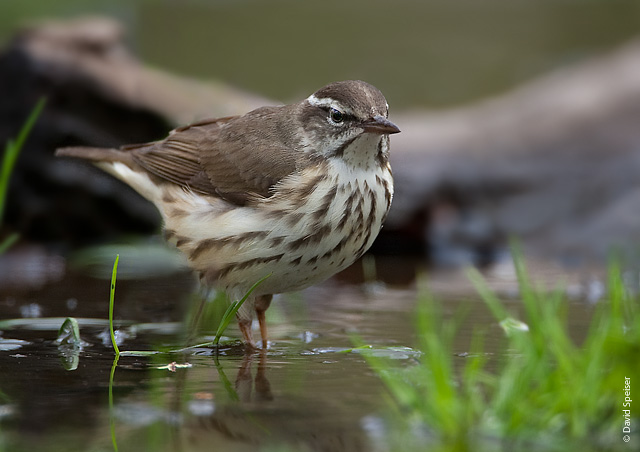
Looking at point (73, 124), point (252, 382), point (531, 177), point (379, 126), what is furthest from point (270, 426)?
point (531, 177)

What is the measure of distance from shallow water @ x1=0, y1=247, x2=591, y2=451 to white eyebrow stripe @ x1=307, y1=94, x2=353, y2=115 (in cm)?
127

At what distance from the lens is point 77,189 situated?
8.92m

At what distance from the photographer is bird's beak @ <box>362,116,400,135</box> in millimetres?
5336

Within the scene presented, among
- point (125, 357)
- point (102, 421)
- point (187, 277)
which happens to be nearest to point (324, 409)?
point (102, 421)

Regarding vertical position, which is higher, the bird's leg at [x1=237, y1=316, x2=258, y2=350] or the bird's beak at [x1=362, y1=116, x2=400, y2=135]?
the bird's beak at [x1=362, y1=116, x2=400, y2=135]

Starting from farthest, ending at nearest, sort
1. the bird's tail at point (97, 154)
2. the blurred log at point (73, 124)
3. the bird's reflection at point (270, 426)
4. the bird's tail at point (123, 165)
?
the blurred log at point (73, 124) → the bird's tail at point (97, 154) → the bird's tail at point (123, 165) → the bird's reflection at point (270, 426)

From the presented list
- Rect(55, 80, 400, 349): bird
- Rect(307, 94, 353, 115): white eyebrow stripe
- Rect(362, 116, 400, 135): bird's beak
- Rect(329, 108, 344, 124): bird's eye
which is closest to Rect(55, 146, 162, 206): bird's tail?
Rect(55, 80, 400, 349): bird

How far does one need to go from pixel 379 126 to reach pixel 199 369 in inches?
64.2

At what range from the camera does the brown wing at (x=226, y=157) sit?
5793 millimetres

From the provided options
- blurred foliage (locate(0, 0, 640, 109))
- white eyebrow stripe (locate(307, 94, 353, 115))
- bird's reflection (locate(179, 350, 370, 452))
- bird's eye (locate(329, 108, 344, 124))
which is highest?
blurred foliage (locate(0, 0, 640, 109))

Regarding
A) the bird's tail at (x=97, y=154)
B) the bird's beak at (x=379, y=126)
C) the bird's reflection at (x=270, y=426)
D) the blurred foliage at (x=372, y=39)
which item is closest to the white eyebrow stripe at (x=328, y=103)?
the bird's beak at (x=379, y=126)

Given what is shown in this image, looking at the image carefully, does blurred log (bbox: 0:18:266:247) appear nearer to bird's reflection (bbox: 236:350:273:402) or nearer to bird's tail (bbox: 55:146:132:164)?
bird's tail (bbox: 55:146:132:164)

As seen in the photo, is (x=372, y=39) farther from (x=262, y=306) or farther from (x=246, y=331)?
(x=246, y=331)

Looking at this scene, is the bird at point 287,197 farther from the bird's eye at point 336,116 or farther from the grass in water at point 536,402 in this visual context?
the grass in water at point 536,402
